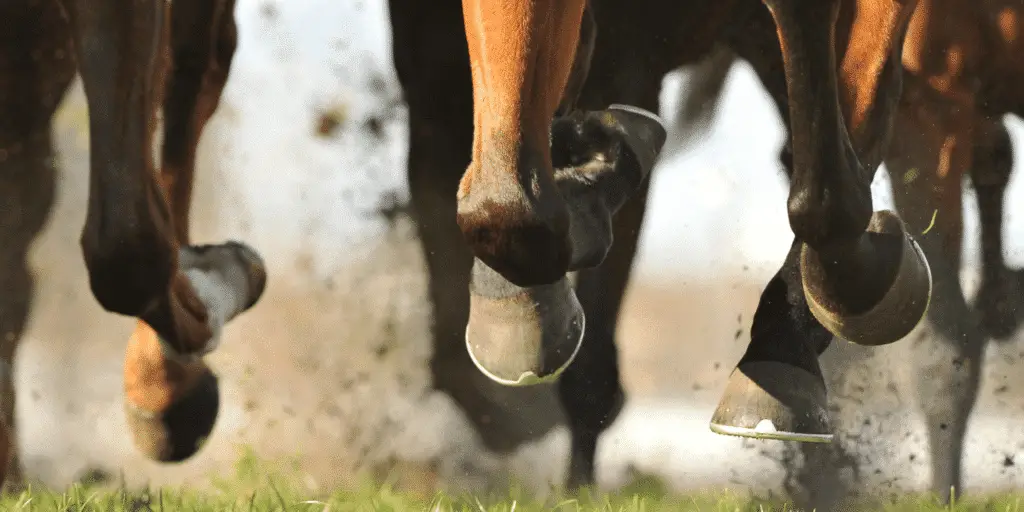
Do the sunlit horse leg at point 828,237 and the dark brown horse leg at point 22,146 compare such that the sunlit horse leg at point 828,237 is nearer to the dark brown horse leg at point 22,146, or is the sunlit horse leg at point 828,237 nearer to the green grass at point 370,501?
the green grass at point 370,501

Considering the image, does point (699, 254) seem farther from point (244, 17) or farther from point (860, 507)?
point (244, 17)

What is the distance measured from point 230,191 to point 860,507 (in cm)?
167

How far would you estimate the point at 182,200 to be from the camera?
251cm

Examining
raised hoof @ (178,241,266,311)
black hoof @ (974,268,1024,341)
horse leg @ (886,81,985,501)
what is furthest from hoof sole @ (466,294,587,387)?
black hoof @ (974,268,1024,341)

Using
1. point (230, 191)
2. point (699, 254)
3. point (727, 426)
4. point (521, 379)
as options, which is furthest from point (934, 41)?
point (230, 191)

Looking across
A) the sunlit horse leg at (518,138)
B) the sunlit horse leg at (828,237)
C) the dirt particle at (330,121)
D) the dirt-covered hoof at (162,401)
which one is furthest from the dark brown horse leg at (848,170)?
the dirt particle at (330,121)

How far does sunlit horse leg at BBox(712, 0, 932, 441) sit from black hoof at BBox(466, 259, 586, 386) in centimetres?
34

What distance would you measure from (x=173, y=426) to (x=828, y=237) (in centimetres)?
129

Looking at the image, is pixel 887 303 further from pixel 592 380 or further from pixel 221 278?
pixel 221 278

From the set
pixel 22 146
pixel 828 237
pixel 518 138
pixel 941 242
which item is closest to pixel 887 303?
pixel 828 237

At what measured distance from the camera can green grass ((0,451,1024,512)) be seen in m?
2.13

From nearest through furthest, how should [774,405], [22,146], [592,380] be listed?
[774,405] → [592,380] → [22,146]

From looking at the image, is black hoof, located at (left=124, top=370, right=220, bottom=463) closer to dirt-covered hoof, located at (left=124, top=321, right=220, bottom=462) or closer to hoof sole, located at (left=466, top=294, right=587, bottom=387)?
dirt-covered hoof, located at (left=124, top=321, right=220, bottom=462)

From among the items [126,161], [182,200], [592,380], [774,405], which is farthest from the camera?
[592,380]
